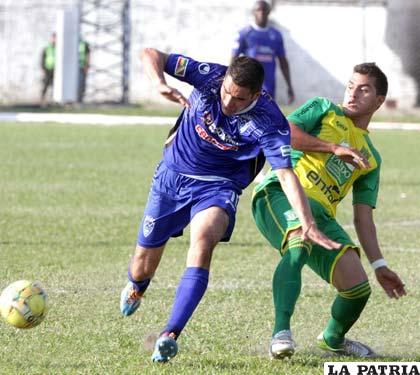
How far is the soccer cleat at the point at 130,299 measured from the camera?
718 centimetres

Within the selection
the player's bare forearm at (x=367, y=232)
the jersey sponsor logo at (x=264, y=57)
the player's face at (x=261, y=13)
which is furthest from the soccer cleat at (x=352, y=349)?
the jersey sponsor logo at (x=264, y=57)

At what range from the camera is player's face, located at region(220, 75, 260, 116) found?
625cm

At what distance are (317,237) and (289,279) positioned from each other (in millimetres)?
412

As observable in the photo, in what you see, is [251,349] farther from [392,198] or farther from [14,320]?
[392,198]

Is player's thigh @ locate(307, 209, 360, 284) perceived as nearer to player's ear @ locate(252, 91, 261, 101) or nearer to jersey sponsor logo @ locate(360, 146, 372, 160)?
jersey sponsor logo @ locate(360, 146, 372, 160)

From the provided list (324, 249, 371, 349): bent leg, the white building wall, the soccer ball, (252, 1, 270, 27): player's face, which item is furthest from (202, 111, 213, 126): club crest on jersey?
the white building wall

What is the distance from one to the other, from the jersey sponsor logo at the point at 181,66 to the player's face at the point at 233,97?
0.38 metres

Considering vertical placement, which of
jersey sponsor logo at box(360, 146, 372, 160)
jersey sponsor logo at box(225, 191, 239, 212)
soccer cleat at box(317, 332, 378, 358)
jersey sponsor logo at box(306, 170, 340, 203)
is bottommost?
soccer cleat at box(317, 332, 378, 358)

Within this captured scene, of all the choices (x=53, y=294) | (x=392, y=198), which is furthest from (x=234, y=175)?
(x=392, y=198)

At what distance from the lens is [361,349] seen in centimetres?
658

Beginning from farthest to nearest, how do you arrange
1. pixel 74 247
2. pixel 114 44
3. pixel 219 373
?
pixel 114 44
pixel 74 247
pixel 219 373

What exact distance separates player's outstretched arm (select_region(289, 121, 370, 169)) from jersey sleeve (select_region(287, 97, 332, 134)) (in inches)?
2.5

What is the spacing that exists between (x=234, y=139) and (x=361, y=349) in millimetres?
1395

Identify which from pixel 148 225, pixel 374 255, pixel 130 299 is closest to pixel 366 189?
pixel 374 255
